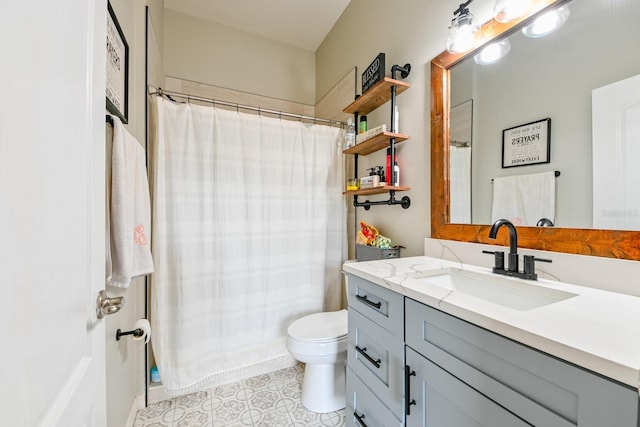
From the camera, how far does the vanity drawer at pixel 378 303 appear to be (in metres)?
0.87

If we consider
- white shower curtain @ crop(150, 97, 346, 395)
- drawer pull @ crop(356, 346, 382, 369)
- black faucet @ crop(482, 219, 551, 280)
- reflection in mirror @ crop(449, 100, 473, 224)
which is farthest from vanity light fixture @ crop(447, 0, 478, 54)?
drawer pull @ crop(356, 346, 382, 369)

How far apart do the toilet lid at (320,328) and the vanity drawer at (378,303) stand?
427 mm

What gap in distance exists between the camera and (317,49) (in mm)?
2801

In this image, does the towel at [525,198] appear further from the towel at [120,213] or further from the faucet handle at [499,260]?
the towel at [120,213]

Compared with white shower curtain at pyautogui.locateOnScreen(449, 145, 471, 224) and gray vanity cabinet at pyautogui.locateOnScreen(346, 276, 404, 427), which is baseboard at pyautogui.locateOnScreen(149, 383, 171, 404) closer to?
gray vanity cabinet at pyautogui.locateOnScreen(346, 276, 404, 427)

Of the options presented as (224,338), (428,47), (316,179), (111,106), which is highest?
(428,47)

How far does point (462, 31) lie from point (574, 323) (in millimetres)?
1211

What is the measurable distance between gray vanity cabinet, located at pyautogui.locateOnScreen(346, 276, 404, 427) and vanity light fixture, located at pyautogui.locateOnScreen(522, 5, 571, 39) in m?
1.11
